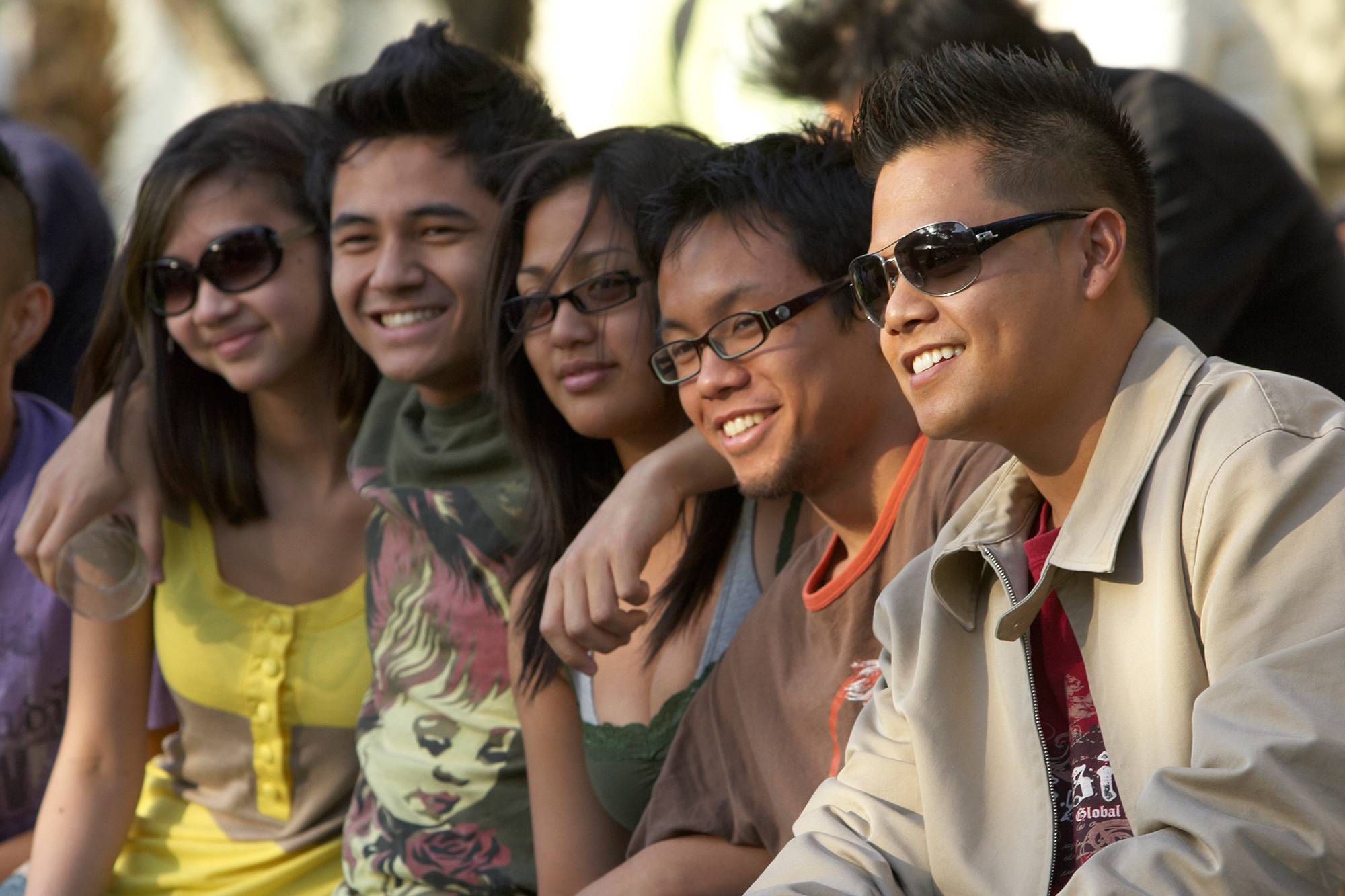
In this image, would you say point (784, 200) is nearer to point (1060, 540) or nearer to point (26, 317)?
point (1060, 540)

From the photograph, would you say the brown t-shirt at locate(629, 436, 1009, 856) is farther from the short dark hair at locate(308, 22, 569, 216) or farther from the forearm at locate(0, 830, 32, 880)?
the forearm at locate(0, 830, 32, 880)

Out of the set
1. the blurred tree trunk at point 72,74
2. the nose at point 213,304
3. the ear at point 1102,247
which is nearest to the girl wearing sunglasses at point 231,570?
the nose at point 213,304

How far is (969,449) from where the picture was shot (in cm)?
203

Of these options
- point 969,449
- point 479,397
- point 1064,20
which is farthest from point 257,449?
point 1064,20

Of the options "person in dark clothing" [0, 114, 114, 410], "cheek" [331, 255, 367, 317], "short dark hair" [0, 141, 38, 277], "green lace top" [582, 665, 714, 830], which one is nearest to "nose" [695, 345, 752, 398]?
"green lace top" [582, 665, 714, 830]

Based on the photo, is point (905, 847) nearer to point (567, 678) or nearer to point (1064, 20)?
point (567, 678)

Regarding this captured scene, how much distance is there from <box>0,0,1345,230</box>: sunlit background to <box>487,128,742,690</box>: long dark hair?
1.92 ft

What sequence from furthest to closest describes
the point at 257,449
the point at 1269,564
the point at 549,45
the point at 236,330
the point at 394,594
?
the point at 549,45
the point at 257,449
the point at 236,330
the point at 394,594
the point at 1269,564

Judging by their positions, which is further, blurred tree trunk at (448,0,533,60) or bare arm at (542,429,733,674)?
blurred tree trunk at (448,0,533,60)

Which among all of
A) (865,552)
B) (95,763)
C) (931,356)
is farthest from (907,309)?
(95,763)

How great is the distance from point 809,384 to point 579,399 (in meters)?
0.54

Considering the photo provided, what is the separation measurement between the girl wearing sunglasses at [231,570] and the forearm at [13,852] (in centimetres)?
20

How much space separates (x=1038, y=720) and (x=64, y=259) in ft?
11.5

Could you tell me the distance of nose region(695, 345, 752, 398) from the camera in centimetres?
222
